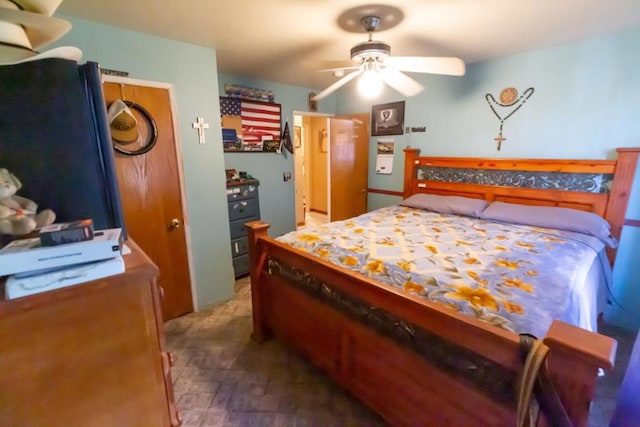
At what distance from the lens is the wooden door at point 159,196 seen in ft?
7.35

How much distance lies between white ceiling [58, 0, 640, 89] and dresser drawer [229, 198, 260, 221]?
149 cm

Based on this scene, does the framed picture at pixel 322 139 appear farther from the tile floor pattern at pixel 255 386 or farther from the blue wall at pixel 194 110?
the tile floor pattern at pixel 255 386

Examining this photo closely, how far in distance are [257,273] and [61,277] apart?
1.52 metres

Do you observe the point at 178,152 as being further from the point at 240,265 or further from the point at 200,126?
the point at 240,265

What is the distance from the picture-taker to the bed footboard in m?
0.88

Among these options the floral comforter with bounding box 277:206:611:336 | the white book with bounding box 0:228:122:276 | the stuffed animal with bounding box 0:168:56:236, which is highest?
the stuffed animal with bounding box 0:168:56:236

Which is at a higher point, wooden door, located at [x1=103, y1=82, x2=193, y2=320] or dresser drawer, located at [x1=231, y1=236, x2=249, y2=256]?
wooden door, located at [x1=103, y1=82, x2=193, y2=320]

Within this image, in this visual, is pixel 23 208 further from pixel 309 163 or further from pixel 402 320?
pixel 309 163

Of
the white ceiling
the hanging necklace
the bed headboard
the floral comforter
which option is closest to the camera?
the floral comforter

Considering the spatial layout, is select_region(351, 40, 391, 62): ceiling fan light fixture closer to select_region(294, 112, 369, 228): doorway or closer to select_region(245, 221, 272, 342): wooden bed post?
select_region(245, 221, 272, 342): wooden bed post

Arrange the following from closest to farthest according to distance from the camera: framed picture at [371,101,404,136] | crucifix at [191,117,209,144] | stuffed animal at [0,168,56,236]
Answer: stuffed animal at [0,168,56,236] < crucifix at [191,117,209,144] < framed picture at [371,101,404,136]

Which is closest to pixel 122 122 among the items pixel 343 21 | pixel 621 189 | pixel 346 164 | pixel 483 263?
pixel 343 21

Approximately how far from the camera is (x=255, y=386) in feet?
6.22

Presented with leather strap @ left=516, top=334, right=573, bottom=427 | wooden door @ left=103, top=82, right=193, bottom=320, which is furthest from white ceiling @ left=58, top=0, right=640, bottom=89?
leather strap @ left=516, top=334, right=573, bottom=427
